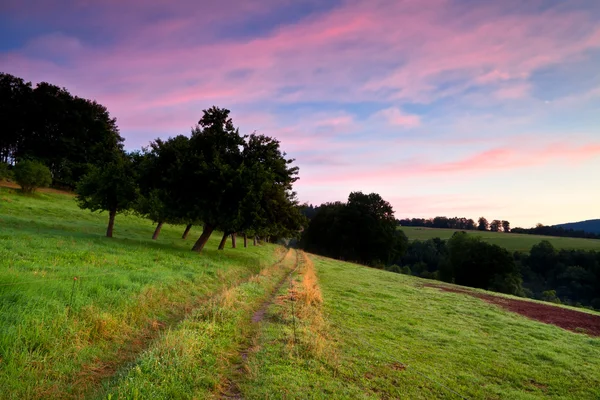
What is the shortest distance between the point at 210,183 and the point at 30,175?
121 ft

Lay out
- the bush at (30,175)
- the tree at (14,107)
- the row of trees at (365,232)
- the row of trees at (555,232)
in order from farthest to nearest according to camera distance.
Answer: the row of trees at (555,232), the row of trees at (365,232), the tree at (14,107), the bush at (30,175)

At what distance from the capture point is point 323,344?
8.57 m

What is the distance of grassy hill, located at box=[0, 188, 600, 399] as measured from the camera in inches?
233

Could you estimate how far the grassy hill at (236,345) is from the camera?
593 cm

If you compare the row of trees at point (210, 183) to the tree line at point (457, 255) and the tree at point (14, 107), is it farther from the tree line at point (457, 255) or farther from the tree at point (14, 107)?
the tree at point (14, 107)

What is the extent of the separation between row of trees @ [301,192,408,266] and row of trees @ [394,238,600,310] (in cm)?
974

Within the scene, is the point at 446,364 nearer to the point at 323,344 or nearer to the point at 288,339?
the point at 323,344

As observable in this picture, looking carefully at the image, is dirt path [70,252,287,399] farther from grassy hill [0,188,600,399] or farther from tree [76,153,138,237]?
tree [76,153,138,237]

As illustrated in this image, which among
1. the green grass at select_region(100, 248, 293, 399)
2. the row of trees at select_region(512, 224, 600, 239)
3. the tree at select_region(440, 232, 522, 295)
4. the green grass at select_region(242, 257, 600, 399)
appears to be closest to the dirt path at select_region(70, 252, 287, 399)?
the green grass at select_region(100, 248, 293, 399)

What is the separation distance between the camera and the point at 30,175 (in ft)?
145

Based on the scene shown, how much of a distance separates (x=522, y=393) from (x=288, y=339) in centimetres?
598

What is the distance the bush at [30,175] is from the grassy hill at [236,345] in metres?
38.1

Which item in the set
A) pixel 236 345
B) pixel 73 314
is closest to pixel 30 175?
pixel 73 314

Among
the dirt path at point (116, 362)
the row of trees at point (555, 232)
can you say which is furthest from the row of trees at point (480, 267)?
the row of trees at point (555, 232)
